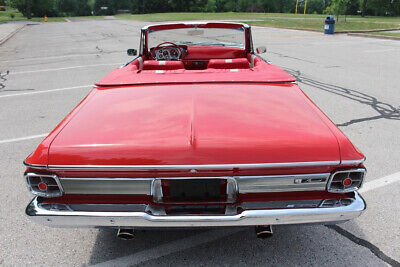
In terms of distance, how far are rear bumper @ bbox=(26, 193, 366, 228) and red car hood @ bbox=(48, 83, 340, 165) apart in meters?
0.31

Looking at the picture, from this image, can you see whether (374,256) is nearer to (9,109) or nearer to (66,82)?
(9,109)

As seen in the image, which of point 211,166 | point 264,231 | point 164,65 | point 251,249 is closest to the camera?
point 211,166

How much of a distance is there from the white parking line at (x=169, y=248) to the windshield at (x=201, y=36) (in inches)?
96.9

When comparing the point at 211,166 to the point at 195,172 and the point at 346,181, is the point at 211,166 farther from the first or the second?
the point at 346,181

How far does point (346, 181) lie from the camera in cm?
188

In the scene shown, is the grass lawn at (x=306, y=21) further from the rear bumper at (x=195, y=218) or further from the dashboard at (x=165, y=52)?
the rear bumper at (x=195, y=218)

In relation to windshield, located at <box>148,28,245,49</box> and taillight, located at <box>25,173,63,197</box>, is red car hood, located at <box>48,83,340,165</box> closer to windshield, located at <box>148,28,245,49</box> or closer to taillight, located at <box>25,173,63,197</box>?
taillight, located at <box>25,173,63,197</box>

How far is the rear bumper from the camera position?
1809mm

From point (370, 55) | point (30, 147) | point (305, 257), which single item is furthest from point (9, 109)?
point (370, 55)

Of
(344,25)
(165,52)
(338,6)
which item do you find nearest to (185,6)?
(344,25)

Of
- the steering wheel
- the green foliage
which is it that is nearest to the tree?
the steering wheel

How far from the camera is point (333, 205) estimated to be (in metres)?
1.89

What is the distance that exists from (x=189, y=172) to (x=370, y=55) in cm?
1155

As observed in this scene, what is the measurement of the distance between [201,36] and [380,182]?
9.27ft
